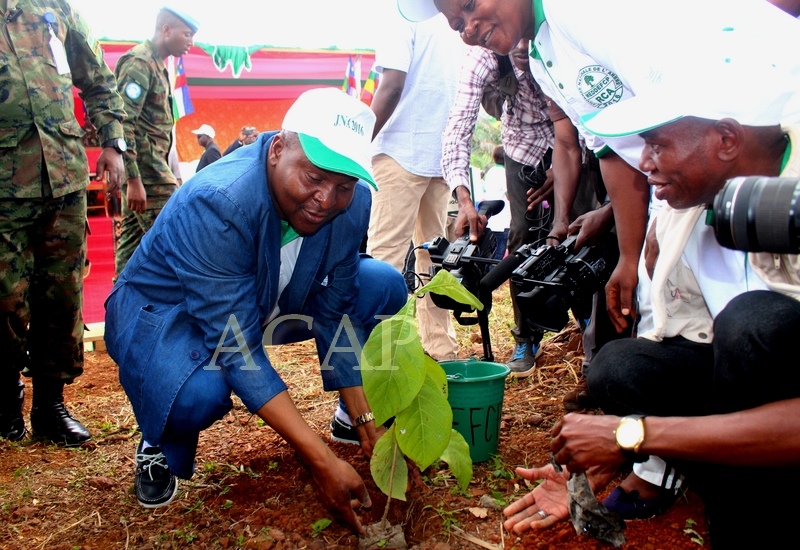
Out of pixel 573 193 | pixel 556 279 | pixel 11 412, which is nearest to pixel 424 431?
pixel 556 279

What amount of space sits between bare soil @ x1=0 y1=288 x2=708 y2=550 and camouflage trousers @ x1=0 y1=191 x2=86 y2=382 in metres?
0.34

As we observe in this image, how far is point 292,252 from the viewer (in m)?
2.10

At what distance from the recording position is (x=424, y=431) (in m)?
1.58

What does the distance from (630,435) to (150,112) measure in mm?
3659

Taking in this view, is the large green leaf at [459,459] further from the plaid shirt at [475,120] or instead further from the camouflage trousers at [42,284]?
the camouflage trousers at [42,284]

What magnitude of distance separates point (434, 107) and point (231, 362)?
6.86 feet

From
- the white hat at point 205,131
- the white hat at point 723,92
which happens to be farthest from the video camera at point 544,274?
the white hat at point 205,131

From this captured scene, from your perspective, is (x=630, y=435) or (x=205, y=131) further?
(x=205, y=131)

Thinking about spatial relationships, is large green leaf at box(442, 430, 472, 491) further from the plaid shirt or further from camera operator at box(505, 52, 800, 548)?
the plaid shirt

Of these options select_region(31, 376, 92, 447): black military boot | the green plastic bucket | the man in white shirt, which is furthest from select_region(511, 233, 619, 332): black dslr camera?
select_region(31, 376, 92, 447): black military boot

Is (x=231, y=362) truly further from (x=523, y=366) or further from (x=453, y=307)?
(x=523, y=366)

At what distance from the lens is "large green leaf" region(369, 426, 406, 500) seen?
1643 mm

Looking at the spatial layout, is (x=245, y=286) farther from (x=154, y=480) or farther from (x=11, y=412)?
(x=11, y=412)

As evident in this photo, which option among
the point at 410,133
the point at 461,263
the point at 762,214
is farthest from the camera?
the point at 410,133
